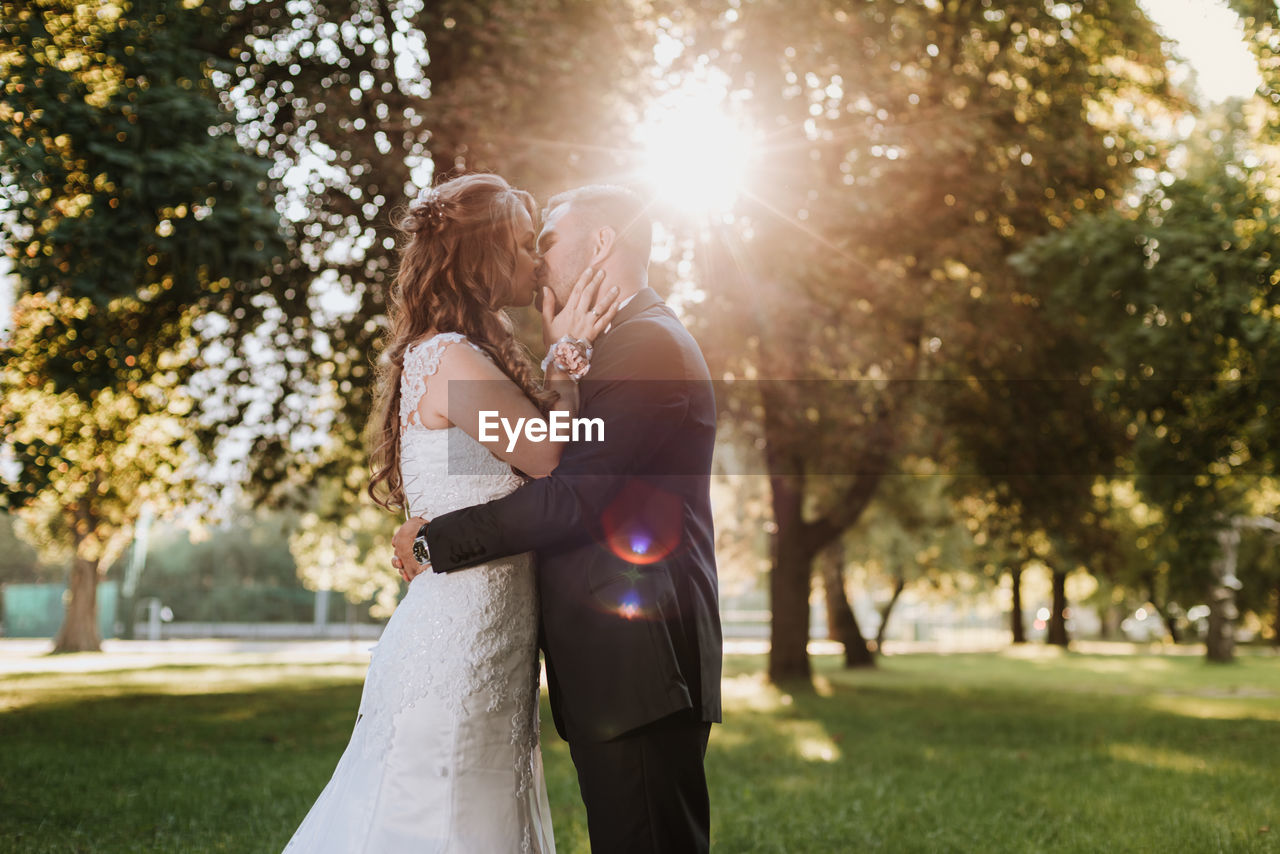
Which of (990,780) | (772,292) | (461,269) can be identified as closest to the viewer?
(461,269)

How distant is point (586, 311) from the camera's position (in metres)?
3.31

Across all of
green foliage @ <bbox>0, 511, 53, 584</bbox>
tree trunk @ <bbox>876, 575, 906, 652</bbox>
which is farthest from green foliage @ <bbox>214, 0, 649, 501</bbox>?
green foliage @ <bbox>0, 511, 53, 584</bbox>

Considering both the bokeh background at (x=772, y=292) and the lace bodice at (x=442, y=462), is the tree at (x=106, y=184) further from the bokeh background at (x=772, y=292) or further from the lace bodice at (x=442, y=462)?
the lace bodice at (x=442, y=462)

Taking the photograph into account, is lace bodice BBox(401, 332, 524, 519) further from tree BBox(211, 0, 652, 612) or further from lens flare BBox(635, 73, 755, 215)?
lens flare BBox(635, 73, 755, 215)

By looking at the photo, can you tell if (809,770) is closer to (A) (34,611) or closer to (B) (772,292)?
(B) (772,292)

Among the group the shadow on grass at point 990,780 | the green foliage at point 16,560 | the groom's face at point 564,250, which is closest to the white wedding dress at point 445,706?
the groom's face at point 564,250

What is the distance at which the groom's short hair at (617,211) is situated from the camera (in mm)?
3414

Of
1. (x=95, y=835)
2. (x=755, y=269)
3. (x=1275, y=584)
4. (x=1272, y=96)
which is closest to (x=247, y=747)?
(x=95, y=835)

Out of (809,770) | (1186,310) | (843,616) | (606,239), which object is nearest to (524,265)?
(606,239)

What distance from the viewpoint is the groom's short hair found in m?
3.41

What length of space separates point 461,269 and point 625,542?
1114mm

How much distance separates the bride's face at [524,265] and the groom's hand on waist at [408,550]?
822 millimetres

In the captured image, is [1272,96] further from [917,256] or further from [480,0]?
[480,0]

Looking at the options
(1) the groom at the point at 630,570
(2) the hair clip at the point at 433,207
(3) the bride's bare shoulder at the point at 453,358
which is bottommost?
(1) the groom at the point at 630,570
